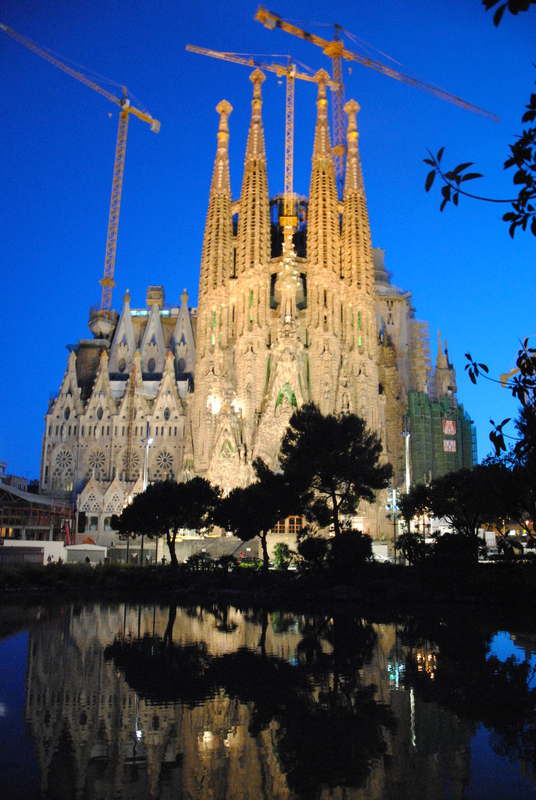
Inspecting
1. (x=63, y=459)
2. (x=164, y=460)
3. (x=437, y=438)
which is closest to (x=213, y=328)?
(x=164, y=460)

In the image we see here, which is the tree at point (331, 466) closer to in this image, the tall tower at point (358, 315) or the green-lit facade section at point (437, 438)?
the tall tower at point (358, 315)

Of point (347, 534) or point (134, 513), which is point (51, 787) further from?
point (134, 513)

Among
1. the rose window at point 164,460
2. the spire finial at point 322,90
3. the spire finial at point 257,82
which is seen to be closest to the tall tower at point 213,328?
the spire finial at point 257,82

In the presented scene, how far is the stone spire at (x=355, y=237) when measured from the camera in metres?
64.8

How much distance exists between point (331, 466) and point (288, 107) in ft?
193

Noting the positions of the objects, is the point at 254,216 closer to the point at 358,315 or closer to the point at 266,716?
the point at 358,315

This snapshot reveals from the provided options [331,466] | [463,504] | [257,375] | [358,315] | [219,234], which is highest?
[219,234]

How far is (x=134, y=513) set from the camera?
126 ft

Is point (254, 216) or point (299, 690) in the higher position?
point (254, 216)

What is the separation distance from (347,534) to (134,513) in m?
14.3

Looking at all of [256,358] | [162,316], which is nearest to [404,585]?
[256,358]

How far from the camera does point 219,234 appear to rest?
6612cm

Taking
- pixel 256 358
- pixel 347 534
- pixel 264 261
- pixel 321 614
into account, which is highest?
pixel 264 261

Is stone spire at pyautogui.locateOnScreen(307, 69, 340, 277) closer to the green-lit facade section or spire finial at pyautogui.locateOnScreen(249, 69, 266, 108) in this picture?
spire finial at pyautogui.locateOnScreen(249, 69, 266, 108)
